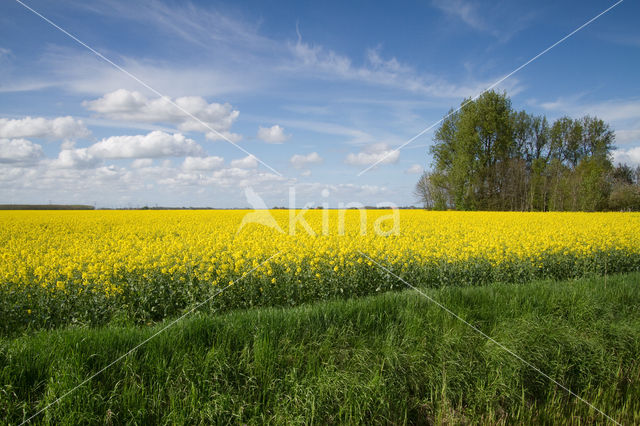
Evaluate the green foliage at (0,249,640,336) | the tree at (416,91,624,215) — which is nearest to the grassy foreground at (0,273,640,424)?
the green foliage at (0,249,640,336)

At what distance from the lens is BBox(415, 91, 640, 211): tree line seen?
35.4 meters

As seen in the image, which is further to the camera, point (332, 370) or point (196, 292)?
point (196, 292)

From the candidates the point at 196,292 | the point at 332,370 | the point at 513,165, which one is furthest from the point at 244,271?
the point at 513,165

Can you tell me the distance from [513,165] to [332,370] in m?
40.7

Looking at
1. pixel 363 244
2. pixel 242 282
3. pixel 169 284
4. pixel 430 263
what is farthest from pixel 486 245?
pixel 169 284

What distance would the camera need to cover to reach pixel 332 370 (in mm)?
3951

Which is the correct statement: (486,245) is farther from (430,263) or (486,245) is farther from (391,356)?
(391,356)

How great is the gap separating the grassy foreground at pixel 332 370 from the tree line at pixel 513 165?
115 feet

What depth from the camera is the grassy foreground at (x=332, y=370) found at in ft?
11.3

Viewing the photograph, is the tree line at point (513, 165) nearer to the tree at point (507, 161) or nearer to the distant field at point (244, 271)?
the tree at point (507, 161)

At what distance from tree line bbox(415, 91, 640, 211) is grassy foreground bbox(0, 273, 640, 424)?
34949 millimetres

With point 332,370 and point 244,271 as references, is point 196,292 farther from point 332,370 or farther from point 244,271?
point 332,370

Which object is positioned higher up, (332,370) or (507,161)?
(507,161)

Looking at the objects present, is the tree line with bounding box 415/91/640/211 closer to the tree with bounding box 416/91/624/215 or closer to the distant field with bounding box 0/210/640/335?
the tree with bounding box 416/91/624/215
